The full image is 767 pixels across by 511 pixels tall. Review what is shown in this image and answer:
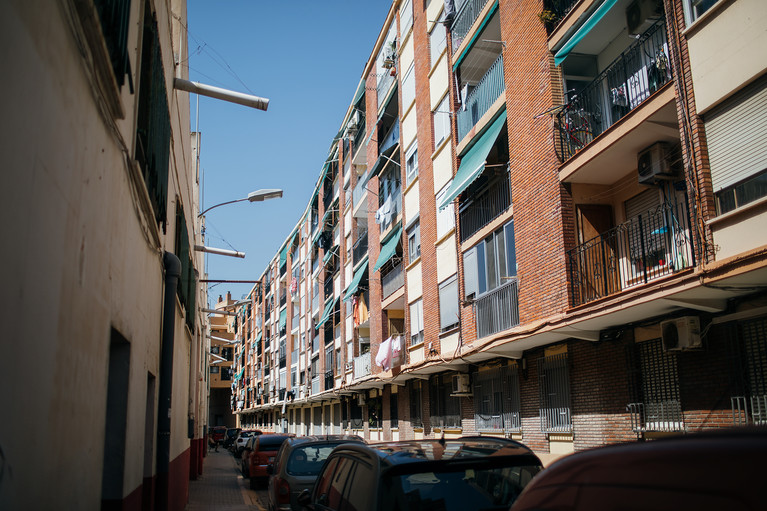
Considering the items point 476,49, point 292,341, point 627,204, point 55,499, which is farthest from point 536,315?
point 292,341

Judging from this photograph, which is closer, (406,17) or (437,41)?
(437,41)

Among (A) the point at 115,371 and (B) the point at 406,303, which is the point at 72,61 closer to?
(A) the point at 115,371

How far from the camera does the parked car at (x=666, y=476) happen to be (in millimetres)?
1962

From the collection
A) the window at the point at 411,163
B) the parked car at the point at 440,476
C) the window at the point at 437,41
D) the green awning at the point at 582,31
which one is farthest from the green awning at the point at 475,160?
the parked car at the point at 440,476

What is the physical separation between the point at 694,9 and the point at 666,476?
396 inches

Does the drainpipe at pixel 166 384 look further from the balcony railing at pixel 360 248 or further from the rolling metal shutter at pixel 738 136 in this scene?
the balcony railing at pixel 360 248

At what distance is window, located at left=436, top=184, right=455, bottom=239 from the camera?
2025 cm

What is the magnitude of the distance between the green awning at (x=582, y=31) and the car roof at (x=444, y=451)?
29.3 feet

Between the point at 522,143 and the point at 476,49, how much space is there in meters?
4.77

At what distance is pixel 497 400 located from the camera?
691 inches

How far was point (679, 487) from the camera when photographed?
83.7 inches

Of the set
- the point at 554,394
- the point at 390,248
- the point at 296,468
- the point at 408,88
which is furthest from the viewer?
the point at 390,248

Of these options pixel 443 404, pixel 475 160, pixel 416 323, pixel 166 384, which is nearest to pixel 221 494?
pixel 443 404

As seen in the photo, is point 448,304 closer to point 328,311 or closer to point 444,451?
point 444,451
